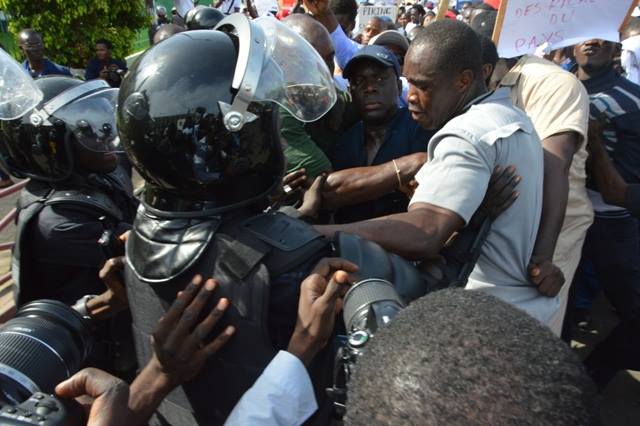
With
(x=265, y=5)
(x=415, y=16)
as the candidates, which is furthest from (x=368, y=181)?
(x=415, y=16)

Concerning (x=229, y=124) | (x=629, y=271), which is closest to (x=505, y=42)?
(x=629, y=271)

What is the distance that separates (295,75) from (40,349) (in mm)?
1100

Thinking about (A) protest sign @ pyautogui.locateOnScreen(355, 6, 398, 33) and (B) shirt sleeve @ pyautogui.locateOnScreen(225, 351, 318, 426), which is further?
(A) protest sign @ pyautogui.locateOnScreen(355, 6, 398, 33)

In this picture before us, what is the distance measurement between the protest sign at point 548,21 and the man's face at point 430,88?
1.02m

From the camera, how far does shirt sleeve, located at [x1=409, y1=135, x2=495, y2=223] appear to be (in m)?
1.62

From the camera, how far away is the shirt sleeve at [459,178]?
1621mm

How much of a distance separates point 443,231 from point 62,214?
5.42 ft

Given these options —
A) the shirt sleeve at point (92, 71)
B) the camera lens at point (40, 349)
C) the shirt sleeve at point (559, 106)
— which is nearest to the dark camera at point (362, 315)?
the camera lens at point (40, 349)

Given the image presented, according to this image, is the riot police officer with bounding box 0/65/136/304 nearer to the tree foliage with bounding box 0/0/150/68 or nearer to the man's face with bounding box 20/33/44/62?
the man's face with bounding box 20/33/44/62

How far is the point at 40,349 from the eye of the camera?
138 cm

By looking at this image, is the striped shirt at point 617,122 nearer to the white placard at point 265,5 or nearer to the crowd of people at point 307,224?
the crowd of people at point 307,224

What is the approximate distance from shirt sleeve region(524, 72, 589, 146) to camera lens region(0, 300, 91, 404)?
1.91 meters

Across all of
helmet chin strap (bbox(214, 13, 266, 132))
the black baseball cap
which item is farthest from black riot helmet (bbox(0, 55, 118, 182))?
helmet chin strap (bbox(214, 13, 266, 132))

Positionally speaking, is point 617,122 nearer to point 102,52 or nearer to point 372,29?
point 372,29
